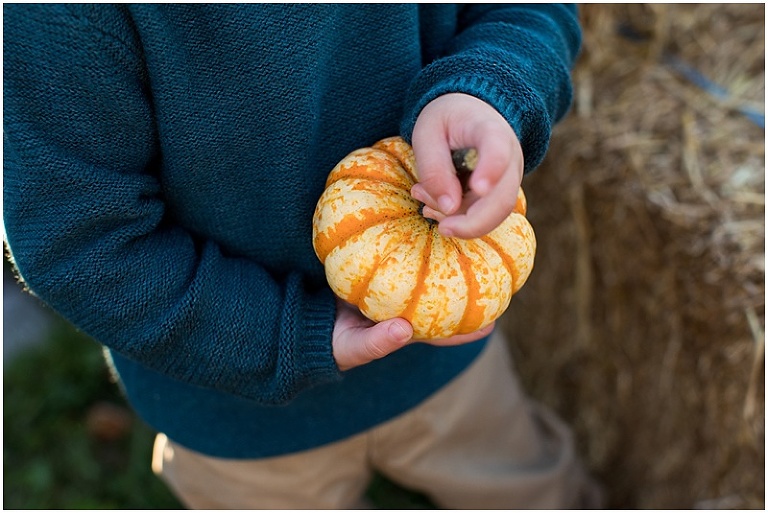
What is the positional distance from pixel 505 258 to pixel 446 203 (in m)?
0.22

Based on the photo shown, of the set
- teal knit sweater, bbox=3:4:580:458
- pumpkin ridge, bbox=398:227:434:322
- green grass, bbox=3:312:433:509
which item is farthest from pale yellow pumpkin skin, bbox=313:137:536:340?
green grass, bbox=3:312:433:509

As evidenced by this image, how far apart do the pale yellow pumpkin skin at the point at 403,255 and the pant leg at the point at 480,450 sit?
1.77ft

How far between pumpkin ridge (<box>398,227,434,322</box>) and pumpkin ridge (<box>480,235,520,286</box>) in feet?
0.27

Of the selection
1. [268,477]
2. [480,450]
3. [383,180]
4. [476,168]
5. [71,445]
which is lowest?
[71,445]

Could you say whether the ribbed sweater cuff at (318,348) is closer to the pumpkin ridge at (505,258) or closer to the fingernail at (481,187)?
the pumpkin ridge at (505,258)

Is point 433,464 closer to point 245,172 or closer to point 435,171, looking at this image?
point 245,172

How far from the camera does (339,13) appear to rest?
1172 mm

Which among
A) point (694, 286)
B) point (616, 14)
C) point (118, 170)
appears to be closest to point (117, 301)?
point (118, 170)

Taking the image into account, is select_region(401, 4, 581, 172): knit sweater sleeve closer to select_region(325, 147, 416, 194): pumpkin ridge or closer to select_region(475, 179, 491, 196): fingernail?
select_region(325, 147, 416, 194): pumpkin ridge

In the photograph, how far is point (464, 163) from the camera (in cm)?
96

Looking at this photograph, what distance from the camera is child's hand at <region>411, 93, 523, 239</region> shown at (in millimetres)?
934

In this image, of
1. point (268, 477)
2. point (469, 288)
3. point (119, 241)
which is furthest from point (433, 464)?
point (119, 241)

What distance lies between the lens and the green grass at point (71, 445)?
7.66 ft

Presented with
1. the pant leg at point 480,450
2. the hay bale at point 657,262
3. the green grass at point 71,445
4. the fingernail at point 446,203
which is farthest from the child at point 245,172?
the green grass at point 71,445
